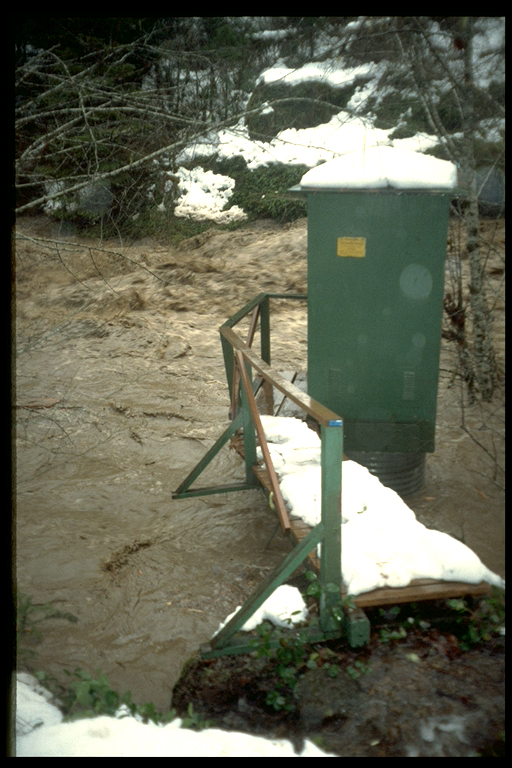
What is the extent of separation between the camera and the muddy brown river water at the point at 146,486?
130 inches

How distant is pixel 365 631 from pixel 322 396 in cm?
231

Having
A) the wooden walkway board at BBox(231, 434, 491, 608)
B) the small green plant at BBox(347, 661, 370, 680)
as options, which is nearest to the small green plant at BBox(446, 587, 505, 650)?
the wooden walkway board at BBox(231, 434, 491, 608)

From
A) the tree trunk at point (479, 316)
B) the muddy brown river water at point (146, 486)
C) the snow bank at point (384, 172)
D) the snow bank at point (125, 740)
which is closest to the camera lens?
the snow bank at point (125, 740)

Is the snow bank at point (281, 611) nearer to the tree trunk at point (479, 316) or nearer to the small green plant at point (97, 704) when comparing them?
the small green plant at point (97, 704)

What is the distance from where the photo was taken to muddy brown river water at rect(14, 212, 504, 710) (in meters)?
3.31

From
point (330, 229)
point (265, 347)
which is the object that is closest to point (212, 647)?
point (330, 229)

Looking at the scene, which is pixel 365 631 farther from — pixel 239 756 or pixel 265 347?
pixel 265 347

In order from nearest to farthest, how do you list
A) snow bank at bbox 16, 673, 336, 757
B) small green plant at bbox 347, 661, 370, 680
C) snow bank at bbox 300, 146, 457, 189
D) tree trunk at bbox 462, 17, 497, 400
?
1. snow bank at bbox 16, 673, 336, 757
2. small green plant at bbox 347, 661, 370, 680
3. snow bank at bbox 300, 146, 457, 189
4. tree trunk at bbox 462, 17, 497, 400

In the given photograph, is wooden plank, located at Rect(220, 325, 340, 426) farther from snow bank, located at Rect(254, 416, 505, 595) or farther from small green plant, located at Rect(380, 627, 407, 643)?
small green plant, located at Rect(380, 627, 407, 643)

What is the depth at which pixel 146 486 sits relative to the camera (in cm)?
517

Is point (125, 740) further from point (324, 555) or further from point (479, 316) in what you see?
point (479, 316)

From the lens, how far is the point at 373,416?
15.2 feet

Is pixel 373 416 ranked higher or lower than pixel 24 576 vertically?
higher

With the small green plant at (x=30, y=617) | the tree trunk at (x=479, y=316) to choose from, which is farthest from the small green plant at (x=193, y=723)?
the tree trunk at (x=479, y=316)
